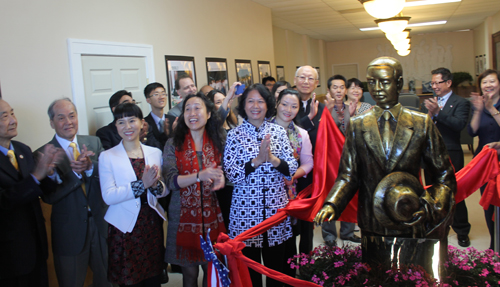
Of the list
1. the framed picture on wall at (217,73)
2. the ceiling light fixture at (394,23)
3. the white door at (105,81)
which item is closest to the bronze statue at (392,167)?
the white door at (105,81)

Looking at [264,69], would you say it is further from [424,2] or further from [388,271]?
[388,271]

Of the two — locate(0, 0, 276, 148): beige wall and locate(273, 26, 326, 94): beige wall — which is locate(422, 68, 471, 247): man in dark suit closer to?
locate(0, 0, 276, 148): beige wall

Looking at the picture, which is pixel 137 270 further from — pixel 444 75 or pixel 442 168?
pixel 444 75

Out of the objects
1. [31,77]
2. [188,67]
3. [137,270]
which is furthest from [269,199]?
[188,67]

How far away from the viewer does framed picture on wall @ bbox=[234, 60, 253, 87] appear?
6.78 m

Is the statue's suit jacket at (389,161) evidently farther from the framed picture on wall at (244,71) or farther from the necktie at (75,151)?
the framed picture on wall at (244,71)

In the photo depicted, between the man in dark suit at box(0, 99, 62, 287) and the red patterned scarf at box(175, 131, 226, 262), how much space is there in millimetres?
799

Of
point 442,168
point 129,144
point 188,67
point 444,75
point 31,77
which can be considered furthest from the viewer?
point 188,67

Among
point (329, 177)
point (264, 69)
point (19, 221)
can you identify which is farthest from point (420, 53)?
point (19, 221)

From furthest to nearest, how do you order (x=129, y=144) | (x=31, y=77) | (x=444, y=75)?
(x=444, y=75), (x=31, y=77), (x=129, y=144)

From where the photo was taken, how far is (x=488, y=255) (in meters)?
1.90

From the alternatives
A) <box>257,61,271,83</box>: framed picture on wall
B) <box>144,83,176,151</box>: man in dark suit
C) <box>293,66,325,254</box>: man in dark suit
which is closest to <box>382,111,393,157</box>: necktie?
<box>293,66,325,254</box>: man in dark suit

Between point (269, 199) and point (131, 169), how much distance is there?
2.90 ft

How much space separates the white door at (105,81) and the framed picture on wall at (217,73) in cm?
150
